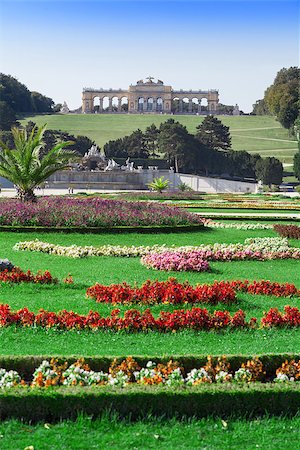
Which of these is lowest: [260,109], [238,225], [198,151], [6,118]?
[238,225]

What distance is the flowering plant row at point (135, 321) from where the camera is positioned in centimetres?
727

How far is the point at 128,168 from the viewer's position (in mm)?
58062

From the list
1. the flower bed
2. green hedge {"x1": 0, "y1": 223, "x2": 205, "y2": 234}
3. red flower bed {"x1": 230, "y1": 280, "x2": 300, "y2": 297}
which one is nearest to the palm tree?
the flower bed

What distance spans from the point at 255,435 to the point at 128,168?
53600 mm

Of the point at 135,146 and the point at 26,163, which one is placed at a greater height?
the point at 135,146

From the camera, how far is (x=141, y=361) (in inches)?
225

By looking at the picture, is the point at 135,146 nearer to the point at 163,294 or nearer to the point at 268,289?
the point at 268,289

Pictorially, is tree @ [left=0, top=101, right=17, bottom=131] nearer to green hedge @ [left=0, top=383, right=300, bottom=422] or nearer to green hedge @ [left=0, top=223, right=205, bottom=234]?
green hedge @ [left=0, top=223, right=205, bottom=234]

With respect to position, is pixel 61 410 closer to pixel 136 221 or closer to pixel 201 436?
pixel 201 436

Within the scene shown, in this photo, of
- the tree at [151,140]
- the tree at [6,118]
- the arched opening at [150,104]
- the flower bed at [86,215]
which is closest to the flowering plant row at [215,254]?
the flower bed at [86,215]

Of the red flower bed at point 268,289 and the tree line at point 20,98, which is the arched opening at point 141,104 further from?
the red flower bed at point 268,289

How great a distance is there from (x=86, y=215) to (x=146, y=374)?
1099 cm

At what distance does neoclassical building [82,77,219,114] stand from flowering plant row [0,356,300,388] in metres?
112

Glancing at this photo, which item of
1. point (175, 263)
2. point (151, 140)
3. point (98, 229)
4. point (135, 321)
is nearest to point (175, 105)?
point (151, 140)
